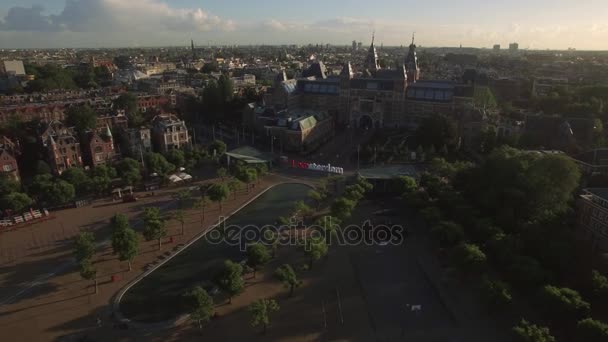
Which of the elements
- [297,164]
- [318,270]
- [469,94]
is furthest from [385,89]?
[318,270]

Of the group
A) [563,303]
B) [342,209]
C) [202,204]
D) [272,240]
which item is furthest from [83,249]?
[563,303]

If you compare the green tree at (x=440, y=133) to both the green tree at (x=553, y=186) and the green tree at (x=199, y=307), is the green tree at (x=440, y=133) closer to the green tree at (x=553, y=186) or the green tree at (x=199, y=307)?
the green tree at (x=553, y=186)

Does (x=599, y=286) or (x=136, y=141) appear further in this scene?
(x=136, y=141)

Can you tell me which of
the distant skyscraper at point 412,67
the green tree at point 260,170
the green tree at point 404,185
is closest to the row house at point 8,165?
the green tree at point 260,170

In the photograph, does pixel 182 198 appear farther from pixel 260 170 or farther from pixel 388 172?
pixel 388 172

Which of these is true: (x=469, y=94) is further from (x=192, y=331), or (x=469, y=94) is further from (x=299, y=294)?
(x=192, y=331)

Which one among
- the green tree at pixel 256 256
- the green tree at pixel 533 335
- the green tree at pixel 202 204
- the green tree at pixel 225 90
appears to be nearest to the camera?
the green tree at pixel 533 335
